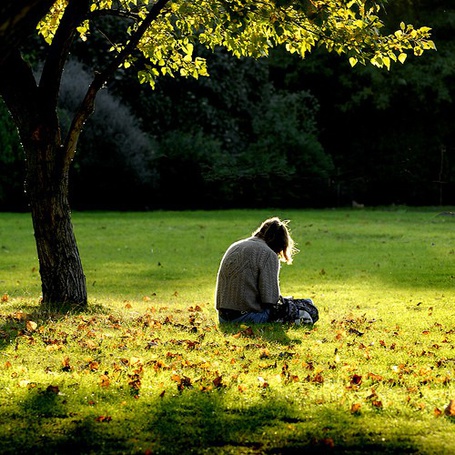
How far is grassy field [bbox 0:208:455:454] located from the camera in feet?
19.3

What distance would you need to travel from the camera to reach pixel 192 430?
19.6 feet

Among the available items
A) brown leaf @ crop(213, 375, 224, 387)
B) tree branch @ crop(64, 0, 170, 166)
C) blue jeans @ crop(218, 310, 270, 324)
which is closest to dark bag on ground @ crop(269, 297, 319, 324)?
blue jeans @ crop(218, 310, 270, 324)

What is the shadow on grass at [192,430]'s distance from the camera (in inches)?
224

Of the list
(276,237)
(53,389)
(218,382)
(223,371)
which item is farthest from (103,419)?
(276,237)

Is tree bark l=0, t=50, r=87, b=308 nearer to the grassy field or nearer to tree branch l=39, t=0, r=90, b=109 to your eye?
tree branch l=39, t=0, r=90, b=109

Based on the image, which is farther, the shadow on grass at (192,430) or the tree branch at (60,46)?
the tree branch at (60,46)

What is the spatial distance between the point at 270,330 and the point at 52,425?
4792 millimetres

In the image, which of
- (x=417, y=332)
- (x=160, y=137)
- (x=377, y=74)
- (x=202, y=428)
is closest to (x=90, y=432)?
(x=202, y=428)

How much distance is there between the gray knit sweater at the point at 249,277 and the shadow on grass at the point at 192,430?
4.39 m

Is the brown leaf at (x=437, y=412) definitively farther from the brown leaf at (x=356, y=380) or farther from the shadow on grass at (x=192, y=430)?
the brown leaf at (x=356, y=380)

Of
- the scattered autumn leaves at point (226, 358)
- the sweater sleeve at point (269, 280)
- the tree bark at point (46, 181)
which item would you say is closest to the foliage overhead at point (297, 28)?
the tree bark at point (46, 181)

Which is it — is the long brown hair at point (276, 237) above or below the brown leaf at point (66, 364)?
above

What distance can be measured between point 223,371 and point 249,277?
3317 mm

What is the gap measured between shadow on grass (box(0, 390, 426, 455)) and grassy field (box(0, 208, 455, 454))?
0.5 inches
